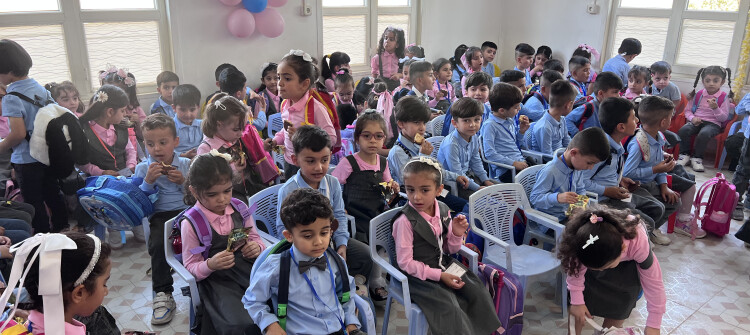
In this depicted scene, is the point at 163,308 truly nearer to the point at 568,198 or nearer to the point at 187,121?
Answer: the point at 187,121

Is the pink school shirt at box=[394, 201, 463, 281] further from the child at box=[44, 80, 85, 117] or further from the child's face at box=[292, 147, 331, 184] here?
the child at box=[44, 80, 85, 117]

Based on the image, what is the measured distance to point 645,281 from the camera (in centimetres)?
232

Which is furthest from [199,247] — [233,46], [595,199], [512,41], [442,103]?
[512,41]

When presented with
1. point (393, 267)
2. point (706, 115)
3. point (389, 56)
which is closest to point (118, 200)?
point (393, 267)

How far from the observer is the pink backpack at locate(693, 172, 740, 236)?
402 centimetres

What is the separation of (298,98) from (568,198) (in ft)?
5.94

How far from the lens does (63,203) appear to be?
367 cm

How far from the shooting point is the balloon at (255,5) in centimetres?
578

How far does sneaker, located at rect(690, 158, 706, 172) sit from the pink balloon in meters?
5.03

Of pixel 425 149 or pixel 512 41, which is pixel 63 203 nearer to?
pixel 425 149

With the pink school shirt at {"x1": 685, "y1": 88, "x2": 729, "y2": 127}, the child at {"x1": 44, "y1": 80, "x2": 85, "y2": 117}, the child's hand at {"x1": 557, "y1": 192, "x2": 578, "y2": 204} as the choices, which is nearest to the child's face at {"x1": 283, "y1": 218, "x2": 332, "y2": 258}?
the child's hand at {"x1": 557, "y1": 192, "x2": 578, "y2": 204}

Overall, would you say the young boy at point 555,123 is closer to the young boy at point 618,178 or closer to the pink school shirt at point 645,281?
the young boy at point 618,178

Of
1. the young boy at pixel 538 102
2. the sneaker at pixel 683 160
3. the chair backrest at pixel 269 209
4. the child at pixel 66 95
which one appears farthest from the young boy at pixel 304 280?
the sneaker at pixel 683 160

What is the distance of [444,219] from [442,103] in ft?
10.2
